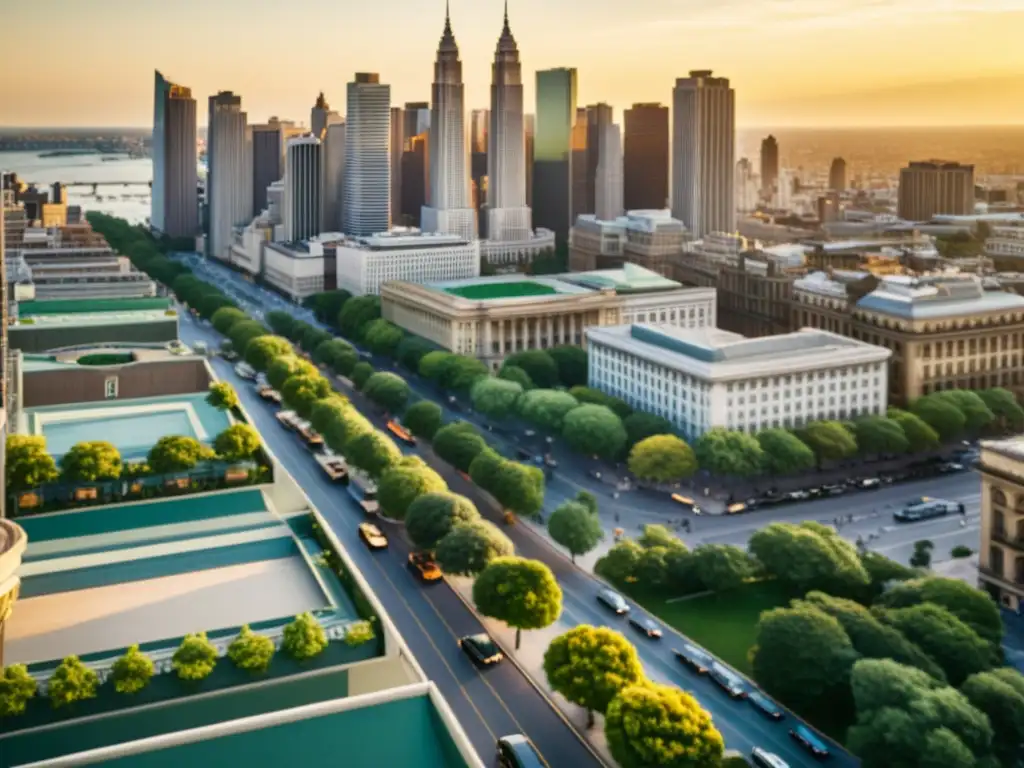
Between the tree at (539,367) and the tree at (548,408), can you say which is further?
the tree at (539,367)

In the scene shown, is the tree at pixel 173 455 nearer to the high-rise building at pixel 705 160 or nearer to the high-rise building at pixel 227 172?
the high-rise building at pixel 705 160

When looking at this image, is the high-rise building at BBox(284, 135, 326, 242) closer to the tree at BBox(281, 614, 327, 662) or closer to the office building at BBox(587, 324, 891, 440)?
the office building at BBox(587, 324, 891, 440)

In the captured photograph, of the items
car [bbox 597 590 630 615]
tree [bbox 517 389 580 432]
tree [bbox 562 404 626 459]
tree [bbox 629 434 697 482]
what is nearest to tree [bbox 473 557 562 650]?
car [bbox 597 590 630 615]

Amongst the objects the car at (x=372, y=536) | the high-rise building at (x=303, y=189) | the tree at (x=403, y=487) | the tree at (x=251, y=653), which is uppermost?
the high-rise building at (x=303, y=189)

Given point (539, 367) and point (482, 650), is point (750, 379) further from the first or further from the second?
point (482, 650)

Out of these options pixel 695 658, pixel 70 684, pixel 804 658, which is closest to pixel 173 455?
pixel 70 684

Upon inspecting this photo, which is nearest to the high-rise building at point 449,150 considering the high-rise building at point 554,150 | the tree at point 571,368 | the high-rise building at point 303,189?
the high-rise building at point 303,189
